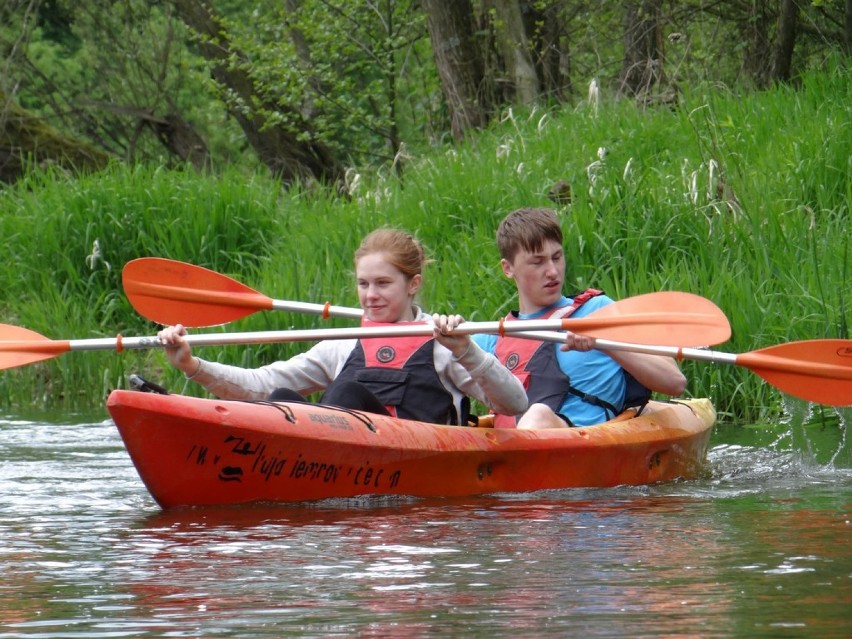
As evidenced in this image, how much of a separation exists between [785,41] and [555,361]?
17.2 feet

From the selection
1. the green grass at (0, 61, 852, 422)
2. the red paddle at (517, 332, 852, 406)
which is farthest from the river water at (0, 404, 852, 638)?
the green grass at (0, 61, 852, 422)

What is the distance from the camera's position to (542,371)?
15.9 ft

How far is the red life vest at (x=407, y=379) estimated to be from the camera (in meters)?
4.49

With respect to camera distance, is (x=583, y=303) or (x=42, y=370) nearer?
(x=583, y=303)

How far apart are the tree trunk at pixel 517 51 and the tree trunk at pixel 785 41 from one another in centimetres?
181

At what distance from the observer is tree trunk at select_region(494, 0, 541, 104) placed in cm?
1002

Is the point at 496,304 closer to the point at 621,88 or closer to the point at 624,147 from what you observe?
the point at 624,147

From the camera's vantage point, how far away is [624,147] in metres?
8.41

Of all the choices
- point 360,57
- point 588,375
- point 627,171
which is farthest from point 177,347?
point 360,57

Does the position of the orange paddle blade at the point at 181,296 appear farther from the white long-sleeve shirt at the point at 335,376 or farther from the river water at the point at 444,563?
the river water at the point at 444,563

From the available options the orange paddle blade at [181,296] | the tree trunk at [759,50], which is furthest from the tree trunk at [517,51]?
the orange paddle blade at [181,296]

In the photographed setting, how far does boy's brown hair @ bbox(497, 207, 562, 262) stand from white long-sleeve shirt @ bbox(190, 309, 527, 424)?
1.31 feet

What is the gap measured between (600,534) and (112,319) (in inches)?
207

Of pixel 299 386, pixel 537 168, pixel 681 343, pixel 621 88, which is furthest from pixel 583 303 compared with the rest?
pixel 621 88
